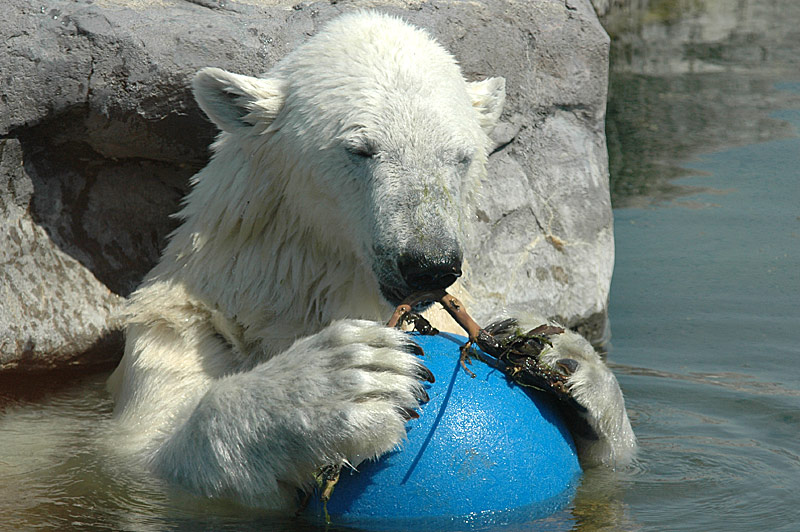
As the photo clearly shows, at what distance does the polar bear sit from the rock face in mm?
782

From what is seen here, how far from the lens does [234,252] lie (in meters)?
3.78

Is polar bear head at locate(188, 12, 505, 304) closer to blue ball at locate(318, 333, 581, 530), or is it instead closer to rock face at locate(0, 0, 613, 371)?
blue ball at locate(318, 333, 581, 530)

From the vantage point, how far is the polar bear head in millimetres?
3191

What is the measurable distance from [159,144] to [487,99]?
1588mm

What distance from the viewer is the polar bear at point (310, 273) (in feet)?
9.57

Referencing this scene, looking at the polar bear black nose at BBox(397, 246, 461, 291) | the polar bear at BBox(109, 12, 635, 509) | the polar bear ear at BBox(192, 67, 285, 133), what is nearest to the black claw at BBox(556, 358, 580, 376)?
the polar bear at BBox(109, 12, 635, 509)

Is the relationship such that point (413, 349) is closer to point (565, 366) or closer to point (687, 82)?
point (565, 366)

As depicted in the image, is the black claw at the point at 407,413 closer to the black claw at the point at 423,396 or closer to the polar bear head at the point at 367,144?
the black claw at the point at 423,396

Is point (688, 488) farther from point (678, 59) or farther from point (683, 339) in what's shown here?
point (678, 59)

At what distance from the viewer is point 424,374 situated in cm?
291

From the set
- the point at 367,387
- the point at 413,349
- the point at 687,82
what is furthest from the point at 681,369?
the point at 687,82

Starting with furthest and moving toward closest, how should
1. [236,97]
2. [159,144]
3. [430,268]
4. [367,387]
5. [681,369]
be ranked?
[681,369] < [159,144] < [236,97] < [430,268] < [367,387]

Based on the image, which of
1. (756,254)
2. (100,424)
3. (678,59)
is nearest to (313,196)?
(100,424)

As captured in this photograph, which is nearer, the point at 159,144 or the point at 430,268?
the point at 430,268
